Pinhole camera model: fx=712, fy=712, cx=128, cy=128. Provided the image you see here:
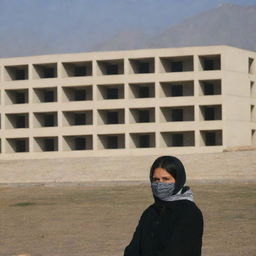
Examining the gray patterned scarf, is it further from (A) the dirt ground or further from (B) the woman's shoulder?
(A) the dirt ground

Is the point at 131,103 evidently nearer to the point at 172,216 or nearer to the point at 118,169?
the point at 118,169

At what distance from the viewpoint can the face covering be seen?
14.3 ft

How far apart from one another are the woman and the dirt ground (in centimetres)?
840

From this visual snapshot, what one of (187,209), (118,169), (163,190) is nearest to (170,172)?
(163,190)

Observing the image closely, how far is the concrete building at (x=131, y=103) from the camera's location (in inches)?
2228

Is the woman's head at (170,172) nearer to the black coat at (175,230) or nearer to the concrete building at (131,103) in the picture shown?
the black coat at (175,230)

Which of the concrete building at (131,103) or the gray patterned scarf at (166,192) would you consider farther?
the concrete building at (131,103)

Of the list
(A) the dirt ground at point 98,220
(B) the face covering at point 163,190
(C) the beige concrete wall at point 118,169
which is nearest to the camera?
(B) the face covering at point 163,190

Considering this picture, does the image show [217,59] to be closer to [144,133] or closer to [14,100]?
[144,133]

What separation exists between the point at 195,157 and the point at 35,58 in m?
19.3

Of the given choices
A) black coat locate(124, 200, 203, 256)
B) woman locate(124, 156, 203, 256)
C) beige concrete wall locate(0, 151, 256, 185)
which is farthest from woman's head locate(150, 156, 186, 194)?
beige concrete wall locate(0, 151, 256, 185)

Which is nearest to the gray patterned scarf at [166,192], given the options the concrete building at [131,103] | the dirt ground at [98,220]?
the dirt ground at [98,220]

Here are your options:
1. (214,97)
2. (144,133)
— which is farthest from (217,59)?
(144,133)

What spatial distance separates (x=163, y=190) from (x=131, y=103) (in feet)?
174
